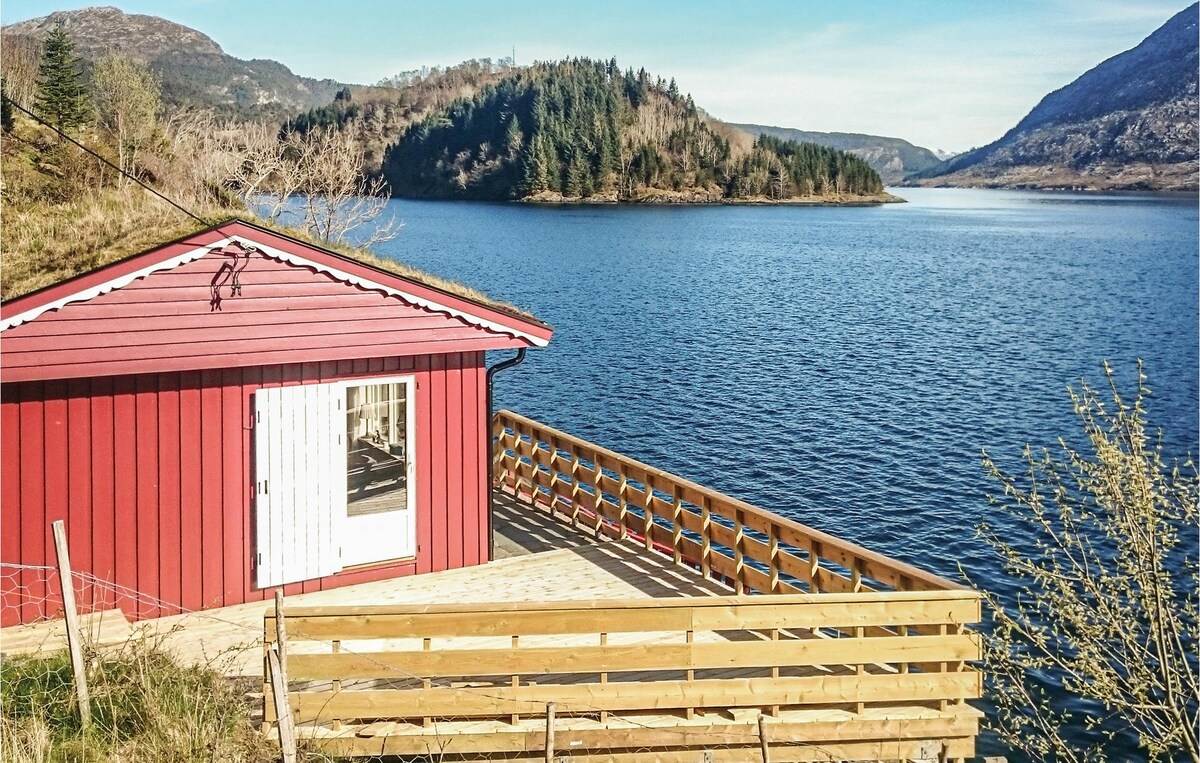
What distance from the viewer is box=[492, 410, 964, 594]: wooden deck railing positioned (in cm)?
1021

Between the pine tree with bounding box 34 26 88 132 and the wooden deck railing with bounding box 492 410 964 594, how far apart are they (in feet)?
34.2

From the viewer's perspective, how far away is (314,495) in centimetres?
1162

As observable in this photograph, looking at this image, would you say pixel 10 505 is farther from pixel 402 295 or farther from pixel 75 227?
pixel 402 295

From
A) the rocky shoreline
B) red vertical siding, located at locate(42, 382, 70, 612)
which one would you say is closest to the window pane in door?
red vertical siding, located at locate(42, 382, 70, 612)

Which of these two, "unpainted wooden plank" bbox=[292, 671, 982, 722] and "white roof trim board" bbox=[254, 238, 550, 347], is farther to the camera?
"white roof trim board" bbox=[254, 238, 550, 347]

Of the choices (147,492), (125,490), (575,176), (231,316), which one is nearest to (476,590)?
(147,492)

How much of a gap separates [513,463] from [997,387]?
23.0 m

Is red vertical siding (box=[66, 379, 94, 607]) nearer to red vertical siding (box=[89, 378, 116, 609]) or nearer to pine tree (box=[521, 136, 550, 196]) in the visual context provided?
red vertical siding (box=[89, 378, 116, 609])

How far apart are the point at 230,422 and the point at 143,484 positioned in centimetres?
101

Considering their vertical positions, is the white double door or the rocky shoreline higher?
the rocky shoreline

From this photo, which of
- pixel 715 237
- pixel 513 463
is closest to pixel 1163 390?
pixel 513 463

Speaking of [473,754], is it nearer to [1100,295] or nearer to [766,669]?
[766,669]

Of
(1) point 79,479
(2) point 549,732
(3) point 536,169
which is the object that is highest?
(3) point 536,169

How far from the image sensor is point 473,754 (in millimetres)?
8875
